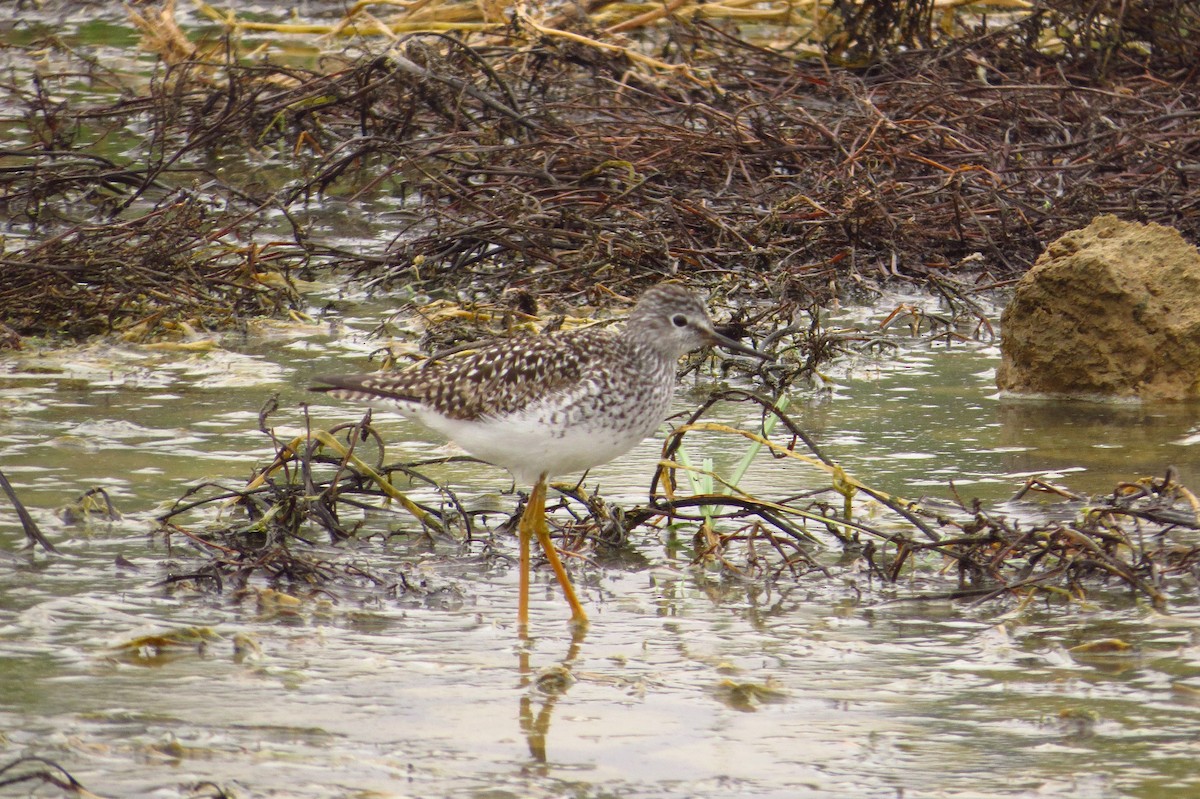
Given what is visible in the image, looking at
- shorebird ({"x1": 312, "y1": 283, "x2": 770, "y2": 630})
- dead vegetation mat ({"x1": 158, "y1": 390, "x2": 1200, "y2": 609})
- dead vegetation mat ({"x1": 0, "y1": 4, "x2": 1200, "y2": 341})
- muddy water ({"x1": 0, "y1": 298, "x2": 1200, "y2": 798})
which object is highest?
dead vegetation mat ({"x1": 0, "y1": 4, "x2": 1200, "y2": 341})

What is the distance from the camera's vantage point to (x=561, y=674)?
15.3ft

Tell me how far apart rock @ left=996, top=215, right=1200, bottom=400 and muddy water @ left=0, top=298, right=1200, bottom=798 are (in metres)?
0.94

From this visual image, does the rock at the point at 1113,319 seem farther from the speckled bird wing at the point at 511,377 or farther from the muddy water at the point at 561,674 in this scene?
the speckled bird wing at the point at 511,377

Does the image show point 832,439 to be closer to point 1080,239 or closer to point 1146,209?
point 1080,239

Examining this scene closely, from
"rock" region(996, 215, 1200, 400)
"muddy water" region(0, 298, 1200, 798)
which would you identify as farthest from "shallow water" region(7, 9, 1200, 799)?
"rock" region(996, 215, 1200, 400)

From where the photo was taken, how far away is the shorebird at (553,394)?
5.35m

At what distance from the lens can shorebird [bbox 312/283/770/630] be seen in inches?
211

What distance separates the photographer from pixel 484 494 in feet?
21.5

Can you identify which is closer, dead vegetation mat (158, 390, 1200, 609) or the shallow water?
the shallow water

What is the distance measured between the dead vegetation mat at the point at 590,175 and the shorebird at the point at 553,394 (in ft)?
9.13

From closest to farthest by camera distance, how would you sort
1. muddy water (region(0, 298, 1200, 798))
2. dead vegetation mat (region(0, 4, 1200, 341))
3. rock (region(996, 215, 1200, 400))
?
1. muddy water (region(0, 298, 1200, 798))
2. rock (region(996, 215, 1200, 400))
3. dead vegetation mat (region(0, 4, 1200, 341))

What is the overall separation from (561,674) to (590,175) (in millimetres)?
5969

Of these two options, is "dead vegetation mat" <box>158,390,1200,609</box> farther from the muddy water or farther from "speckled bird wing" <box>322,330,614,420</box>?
"speckled bird wing" <box>322,330,614,420</box>

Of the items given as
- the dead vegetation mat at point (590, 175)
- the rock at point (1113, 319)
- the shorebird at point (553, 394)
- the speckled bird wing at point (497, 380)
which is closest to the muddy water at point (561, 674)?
the shorebird at point (553, 394)
